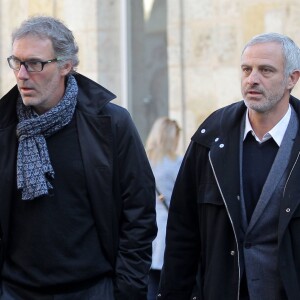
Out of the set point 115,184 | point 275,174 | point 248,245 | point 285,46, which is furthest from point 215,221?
point 285,46

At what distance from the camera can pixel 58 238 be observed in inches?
181

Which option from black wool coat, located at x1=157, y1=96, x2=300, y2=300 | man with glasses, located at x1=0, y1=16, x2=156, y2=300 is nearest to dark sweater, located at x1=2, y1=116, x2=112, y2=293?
man with glasses, located at x1=0, y1=16, x2=156, y2=300

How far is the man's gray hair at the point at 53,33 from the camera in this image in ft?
15.4

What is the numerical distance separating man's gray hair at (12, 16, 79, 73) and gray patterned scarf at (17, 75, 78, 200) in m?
0.22

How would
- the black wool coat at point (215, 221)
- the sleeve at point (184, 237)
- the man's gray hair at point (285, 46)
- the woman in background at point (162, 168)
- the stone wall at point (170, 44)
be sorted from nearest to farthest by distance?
1. the black wool coat at point (215, 221)
2. the man's gray hair at point (285, 46)
3. the sleeve at point (184, 237)
4. the woman in background at point (162, 168)
5. the stone wall at point (170, 44)

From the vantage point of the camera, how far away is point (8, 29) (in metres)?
12.3

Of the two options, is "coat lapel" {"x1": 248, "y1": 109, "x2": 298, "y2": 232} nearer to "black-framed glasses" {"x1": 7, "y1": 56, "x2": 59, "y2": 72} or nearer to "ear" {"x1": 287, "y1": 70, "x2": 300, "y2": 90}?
"ear" {"x1": 287, "y1": 70, "x2": 300, "y2": 90}

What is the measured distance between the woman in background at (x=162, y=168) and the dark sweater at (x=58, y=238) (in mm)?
3289

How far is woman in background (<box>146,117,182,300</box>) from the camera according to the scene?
8.08 m

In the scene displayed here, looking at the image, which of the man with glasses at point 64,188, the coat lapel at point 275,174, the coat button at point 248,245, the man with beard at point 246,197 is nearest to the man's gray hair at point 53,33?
the man with glasses at point 64,188

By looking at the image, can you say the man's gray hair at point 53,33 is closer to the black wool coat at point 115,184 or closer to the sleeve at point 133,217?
the black wool coat at point 115,184

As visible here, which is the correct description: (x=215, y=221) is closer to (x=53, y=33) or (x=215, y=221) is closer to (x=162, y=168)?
(x=53, y=33)

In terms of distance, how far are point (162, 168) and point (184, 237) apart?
3617mm

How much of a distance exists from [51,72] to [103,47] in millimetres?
7180
